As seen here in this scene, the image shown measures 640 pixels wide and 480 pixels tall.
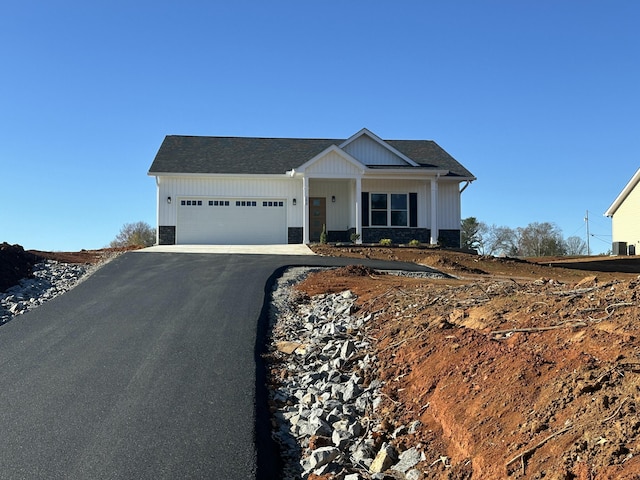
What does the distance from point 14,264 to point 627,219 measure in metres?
27.7

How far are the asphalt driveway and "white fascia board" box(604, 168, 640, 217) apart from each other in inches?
928

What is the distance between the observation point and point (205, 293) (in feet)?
40.0

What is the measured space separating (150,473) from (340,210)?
21525 millimetres

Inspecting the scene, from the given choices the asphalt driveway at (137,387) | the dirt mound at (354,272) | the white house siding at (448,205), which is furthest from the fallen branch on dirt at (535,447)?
the white house siding at (448,205)

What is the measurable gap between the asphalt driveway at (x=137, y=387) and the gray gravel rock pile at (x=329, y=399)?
28 centimetres

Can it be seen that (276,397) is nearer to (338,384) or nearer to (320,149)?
(338,384)

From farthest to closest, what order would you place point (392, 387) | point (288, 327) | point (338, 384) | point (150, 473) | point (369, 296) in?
point (369, 296) → point (288, 327) → point (338, 384) → point (392, 387) → point (150, 473)

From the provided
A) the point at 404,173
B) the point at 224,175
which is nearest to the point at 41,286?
the point at 224,175

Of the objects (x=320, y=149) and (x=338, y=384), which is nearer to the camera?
(x=338, y=384)

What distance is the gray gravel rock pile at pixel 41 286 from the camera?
1176 cm

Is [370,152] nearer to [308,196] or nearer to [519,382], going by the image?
[308,196]

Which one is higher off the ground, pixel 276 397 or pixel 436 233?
pixel 436 233

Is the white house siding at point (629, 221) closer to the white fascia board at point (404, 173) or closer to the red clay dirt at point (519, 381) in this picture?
the white fascia board at point (404, 173)

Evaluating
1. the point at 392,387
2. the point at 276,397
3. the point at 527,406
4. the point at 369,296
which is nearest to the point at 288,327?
the point at 369,296
